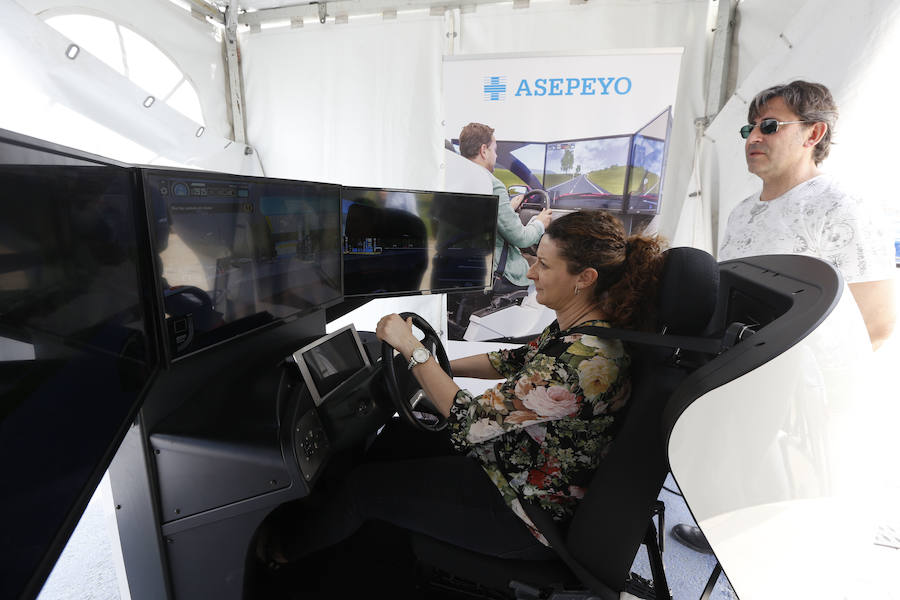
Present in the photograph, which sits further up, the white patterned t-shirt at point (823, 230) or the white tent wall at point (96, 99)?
the white tent wall at point (96, 99)

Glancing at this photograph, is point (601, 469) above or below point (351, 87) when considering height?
below

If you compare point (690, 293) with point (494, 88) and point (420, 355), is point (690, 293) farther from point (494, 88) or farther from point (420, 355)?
point (494, 88)

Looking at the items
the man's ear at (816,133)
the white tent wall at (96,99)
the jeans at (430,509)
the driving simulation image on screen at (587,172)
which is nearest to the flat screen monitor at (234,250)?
the jeans at (430,509)

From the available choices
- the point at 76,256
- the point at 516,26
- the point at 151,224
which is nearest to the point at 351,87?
the point at 516,26

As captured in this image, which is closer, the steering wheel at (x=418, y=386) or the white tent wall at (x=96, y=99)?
the steering wheel at (x=418, y=386)

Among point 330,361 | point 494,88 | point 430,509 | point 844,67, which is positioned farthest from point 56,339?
point 844,67

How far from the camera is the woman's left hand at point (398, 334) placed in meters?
1.37

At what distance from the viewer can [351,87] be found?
3297 mm

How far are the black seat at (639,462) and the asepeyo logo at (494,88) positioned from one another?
214cm

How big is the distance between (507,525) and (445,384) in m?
0.42

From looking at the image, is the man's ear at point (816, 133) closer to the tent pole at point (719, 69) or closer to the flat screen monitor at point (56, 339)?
the tent pole at point (719, 69)

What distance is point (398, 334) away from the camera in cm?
139

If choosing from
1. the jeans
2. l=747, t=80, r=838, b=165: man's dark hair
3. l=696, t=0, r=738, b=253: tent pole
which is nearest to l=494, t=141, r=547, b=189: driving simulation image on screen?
l=696, t=0, r=738, b=253: tent pole

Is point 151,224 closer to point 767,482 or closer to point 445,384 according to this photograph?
point 445,384
